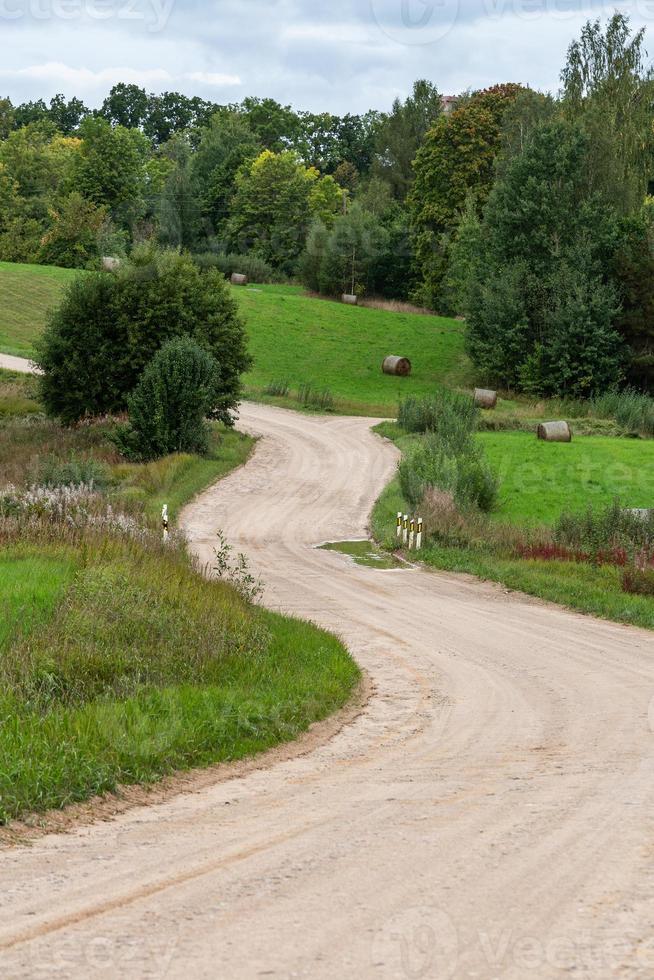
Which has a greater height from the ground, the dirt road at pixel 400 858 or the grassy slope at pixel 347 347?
the grassy slope at pixel 347 347

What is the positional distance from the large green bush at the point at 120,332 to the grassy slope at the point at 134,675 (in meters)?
28.1

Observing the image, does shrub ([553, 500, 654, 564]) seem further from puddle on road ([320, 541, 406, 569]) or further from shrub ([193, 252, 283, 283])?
shrub ([193, 252, 283, 283])

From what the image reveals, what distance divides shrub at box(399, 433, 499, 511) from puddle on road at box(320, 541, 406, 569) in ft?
8.19

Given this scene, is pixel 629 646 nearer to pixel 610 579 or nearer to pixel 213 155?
pixel 610 579

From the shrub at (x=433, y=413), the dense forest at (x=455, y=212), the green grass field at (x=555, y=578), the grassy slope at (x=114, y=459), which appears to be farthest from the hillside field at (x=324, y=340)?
the green grass field at (x=555, y=578)

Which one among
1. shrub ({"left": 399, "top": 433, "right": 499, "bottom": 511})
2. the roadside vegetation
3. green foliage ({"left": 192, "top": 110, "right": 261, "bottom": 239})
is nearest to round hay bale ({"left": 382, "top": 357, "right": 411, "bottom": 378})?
the roadside vegetation

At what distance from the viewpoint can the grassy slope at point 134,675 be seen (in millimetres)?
9648

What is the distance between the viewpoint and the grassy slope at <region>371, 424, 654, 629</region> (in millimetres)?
21758

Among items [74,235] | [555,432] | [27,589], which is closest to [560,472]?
[555,432]

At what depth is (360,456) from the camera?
44719 millimetres

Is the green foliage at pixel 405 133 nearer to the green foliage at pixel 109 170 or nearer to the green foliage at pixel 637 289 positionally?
the green foliage at pixel 109 170

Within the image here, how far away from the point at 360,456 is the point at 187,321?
8.21 meters

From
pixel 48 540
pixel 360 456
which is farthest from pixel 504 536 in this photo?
pixel 360 456

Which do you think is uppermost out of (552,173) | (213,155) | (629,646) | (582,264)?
(213,155)
